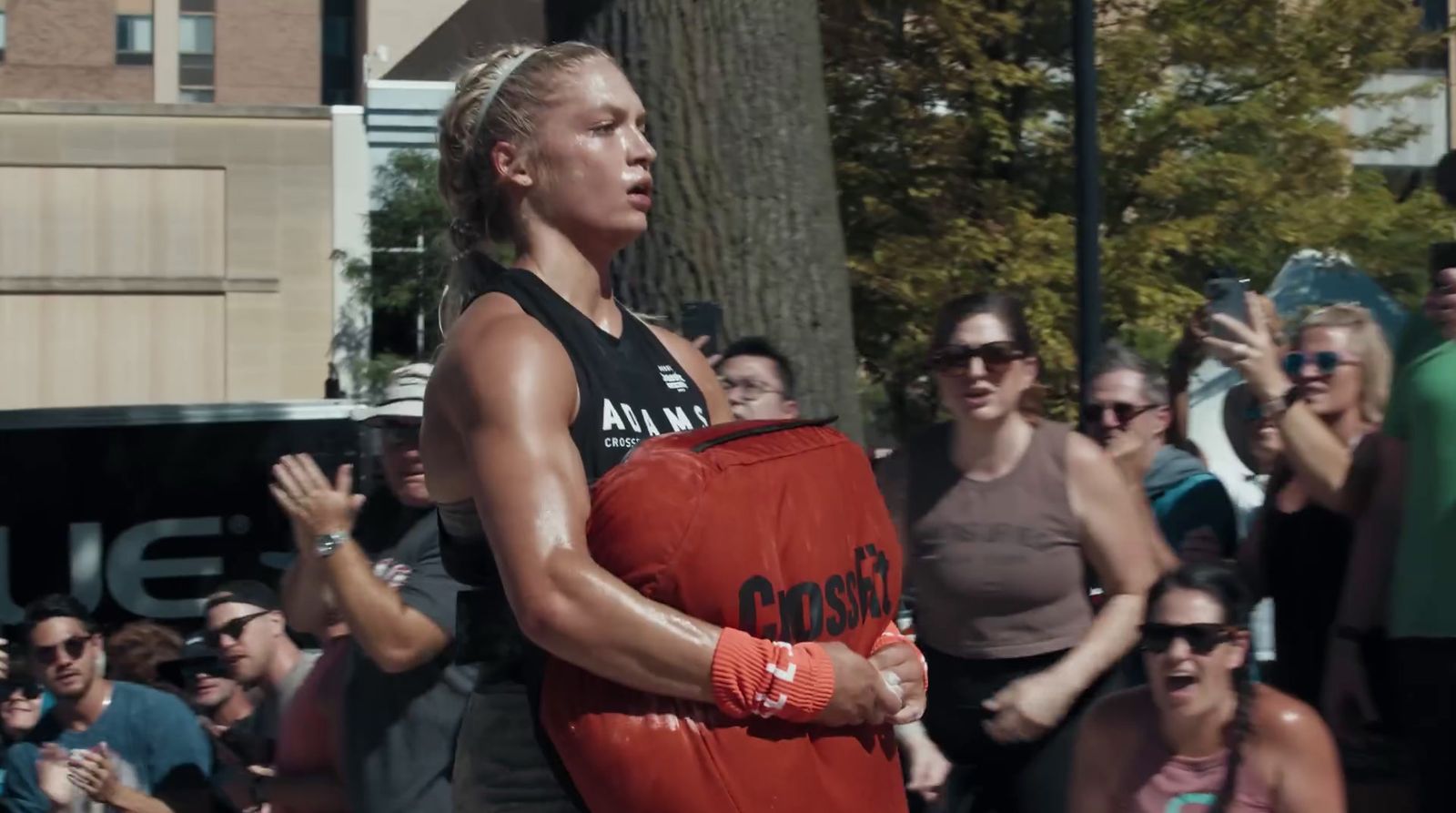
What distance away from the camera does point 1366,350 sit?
4977mm

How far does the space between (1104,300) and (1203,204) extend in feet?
4.26

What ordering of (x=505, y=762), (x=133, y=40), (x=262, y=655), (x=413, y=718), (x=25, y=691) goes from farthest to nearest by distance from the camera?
(x=133, y=40) → (x=25, y=691) → (x=262, y=655) → (x=413, y=718) → (x=505, y=762)

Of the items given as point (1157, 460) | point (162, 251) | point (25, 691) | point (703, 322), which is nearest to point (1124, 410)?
point (1157, 460)

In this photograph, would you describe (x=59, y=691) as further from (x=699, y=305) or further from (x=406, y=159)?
(x=406, y=159)

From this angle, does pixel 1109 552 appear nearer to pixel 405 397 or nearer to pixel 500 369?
pixel 405 397

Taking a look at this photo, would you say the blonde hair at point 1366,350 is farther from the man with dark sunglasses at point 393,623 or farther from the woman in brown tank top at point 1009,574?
the man with dark sunglasses at point 393,623

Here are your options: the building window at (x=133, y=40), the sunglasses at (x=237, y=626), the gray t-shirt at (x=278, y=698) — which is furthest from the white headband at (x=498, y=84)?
the building window at (x=133, y=40)

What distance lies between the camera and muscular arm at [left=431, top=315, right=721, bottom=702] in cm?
225

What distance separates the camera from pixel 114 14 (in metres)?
47.3

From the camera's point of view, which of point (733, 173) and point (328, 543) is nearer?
point (328, 543)

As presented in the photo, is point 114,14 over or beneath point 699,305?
over

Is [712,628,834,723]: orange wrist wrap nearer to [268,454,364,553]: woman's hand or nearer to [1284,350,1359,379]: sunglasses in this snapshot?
[268,454,364,553]: woman's hand

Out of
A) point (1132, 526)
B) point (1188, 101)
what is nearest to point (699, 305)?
point (1132, 526)

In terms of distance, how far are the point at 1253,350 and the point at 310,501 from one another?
2093mm
